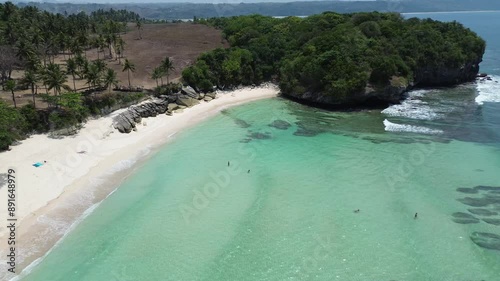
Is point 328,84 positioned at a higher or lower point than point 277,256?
higher

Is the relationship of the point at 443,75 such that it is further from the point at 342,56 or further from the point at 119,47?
the point at 119,47

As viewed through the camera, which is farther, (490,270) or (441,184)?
(441,184)

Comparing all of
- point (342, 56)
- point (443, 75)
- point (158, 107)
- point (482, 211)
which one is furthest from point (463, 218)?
point (443, 75)

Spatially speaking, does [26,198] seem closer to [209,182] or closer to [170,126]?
[209,182]

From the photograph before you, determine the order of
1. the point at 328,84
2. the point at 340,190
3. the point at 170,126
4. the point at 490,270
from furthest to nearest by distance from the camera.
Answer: the point at 328,84 → the point at 170,126 → the point at 340,190 → the point at 490,270

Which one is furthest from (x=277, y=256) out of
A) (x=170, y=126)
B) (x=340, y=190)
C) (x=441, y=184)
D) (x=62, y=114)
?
(x=62, y=114)

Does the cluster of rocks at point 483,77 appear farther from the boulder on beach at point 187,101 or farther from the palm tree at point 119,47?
the palm tree at point 119,47

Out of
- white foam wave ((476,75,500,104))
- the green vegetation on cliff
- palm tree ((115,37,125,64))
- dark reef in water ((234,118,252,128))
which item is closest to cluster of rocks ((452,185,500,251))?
the green vegetation on cliff
